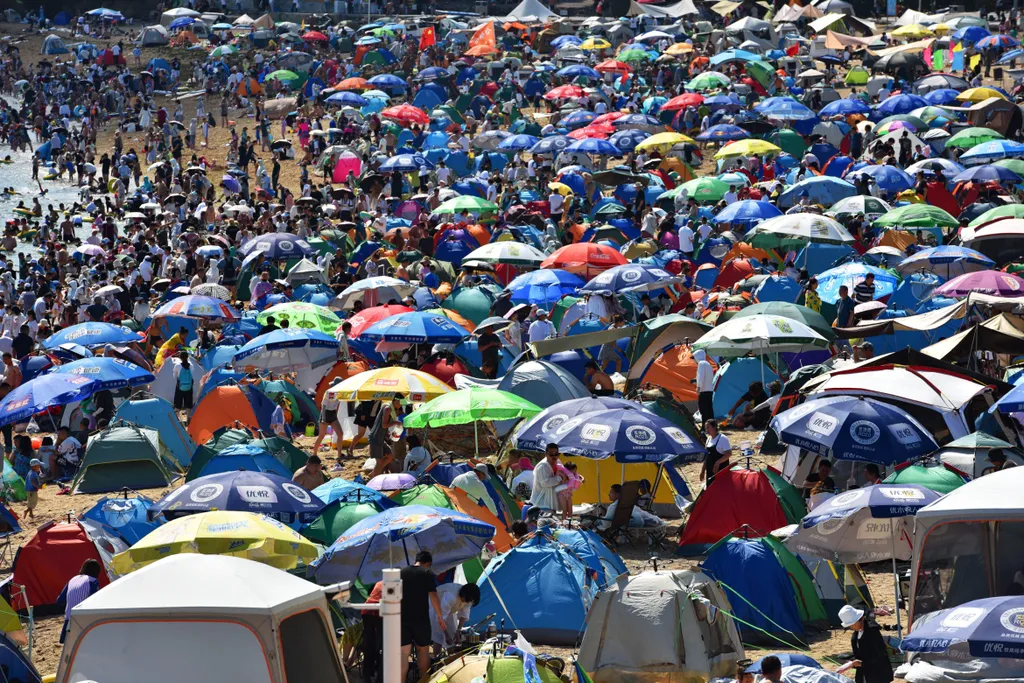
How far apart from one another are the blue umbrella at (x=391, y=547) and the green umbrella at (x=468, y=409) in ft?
14.4

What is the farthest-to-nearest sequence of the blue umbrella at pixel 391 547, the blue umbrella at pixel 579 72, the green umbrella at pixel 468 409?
the blue umbrella at pixel 579 72, the green umbrella at pixel 468 409, the blue umbrella at pixel 391 547

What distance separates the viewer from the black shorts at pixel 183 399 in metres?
23.8

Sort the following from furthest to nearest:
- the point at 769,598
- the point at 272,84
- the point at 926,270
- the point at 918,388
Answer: the point at 272,84
the point at 926,270
the point at 918,388
the point at 769,598

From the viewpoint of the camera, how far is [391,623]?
7121 mm

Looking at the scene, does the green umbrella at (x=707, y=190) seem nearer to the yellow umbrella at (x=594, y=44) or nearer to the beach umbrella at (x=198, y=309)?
the beach umbrella at (x=198, y=309)

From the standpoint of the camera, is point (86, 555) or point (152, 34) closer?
point (86, 555)

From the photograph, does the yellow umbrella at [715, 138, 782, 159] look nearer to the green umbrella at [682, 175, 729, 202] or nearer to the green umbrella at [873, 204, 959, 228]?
the green umbrella at [682, 175, 729, 202]

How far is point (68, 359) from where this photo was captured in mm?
24469

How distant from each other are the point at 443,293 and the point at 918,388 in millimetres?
11279

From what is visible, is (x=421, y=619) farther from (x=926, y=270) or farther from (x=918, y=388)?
(x=926, y=270)

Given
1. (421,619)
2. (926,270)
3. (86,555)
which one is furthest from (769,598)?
(926,270)

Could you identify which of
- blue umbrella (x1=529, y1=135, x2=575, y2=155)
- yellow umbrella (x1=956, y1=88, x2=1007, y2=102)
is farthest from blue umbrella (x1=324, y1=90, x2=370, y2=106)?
yellow umbrella (x1=956, y1=88, x2=1007, y2=102)

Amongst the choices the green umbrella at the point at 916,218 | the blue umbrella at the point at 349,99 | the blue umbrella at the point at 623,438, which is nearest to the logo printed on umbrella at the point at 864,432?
the blue umbrella at the point at 623,438

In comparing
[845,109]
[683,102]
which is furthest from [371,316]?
[683,102]
